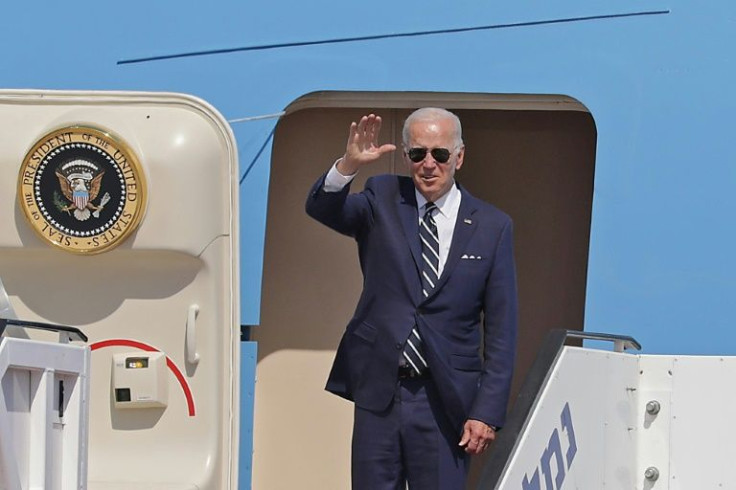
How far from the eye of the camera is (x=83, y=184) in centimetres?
443

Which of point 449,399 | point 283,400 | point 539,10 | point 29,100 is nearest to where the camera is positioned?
point 449,399

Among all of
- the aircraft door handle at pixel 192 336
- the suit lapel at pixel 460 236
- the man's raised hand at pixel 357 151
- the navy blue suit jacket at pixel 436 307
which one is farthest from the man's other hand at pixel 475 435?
the aircraft door handle at pixel 192 336

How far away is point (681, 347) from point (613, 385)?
35cm

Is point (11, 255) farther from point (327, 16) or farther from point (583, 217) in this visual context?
point (583, 217)

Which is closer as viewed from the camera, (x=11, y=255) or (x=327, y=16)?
(x=11, y=255)

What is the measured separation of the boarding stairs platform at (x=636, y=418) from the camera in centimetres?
431

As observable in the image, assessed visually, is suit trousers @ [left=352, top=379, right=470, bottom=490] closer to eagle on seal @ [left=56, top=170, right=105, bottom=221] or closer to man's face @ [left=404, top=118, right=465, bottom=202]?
man's face @ [left=404, top=118, right=465, bottom=202]

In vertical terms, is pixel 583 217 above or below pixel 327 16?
below

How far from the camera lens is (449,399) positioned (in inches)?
162

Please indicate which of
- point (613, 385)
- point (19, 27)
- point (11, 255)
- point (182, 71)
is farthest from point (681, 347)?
point (19, 27)

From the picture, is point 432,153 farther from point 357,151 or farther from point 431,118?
point 357,151

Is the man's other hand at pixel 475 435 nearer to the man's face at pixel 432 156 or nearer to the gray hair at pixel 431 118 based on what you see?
the man's face at pixel 432 156

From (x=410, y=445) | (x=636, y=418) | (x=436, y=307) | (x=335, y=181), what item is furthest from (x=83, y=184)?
(x=636, y=418)

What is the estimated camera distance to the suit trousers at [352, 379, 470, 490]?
13.5ft
